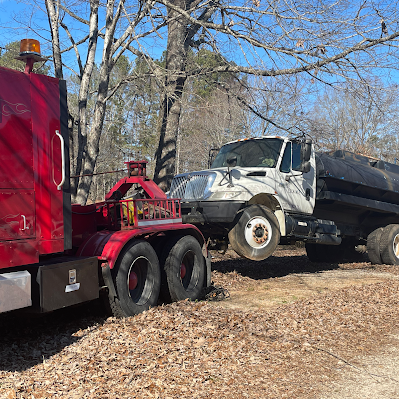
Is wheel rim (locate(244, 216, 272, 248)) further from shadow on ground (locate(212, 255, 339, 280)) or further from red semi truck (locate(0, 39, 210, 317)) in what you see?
red semi truck (locate(0, 39, 210, 317))

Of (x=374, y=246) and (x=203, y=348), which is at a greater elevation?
(x=374, y=246)

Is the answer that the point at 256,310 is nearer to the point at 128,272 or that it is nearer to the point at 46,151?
the point at 128,272

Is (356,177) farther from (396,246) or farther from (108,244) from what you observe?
(108,244)

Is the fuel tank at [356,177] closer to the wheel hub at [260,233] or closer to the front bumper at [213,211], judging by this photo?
the wheel hub at [260,233]

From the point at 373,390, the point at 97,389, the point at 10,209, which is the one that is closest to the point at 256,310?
the point at 373,390

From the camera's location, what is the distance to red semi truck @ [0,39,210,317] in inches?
184

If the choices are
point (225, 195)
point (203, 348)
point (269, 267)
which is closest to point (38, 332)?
point (203, 348)

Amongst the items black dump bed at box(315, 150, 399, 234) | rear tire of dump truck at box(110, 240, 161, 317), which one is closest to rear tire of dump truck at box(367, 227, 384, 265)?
black dump bed at box(315, 150, 399, 234)

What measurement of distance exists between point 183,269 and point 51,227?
2686 mm

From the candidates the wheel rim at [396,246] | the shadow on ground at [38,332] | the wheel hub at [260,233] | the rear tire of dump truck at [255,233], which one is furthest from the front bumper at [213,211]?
the wheel rim at [396,246]

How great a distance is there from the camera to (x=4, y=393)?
384cm

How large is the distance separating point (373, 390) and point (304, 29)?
7.48 metres

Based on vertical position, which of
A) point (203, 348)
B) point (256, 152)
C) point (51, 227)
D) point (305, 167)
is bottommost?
point (203, 348)

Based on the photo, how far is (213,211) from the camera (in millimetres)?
8484
